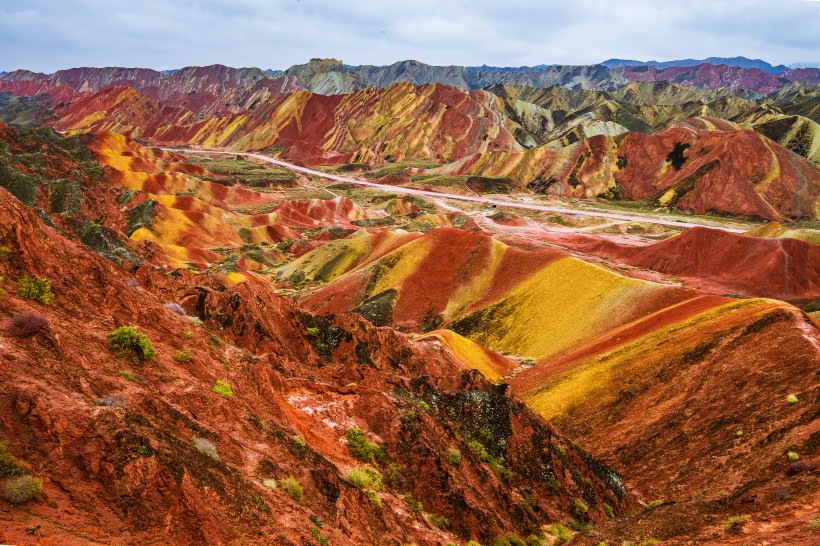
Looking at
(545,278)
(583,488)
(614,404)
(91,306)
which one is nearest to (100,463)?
(91,306)

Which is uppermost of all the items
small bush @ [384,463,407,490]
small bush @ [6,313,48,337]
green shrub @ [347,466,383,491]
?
small bush @ [6,313,48,337]

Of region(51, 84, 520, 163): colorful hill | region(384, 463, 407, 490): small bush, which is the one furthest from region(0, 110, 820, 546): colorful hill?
region(51, 84, 520, 163): colorful hill

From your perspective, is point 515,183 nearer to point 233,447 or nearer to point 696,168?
point 696,168

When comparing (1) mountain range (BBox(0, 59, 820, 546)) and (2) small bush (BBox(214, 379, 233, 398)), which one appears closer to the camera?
(1) mountain range (BBox(0, 59, 820, 546))

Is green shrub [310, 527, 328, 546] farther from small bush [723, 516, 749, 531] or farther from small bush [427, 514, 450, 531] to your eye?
small bush [723, 516, 749, 531]

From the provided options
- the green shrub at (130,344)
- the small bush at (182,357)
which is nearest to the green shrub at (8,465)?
the green shrub at (130,344)

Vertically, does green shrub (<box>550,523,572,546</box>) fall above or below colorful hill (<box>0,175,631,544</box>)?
below
